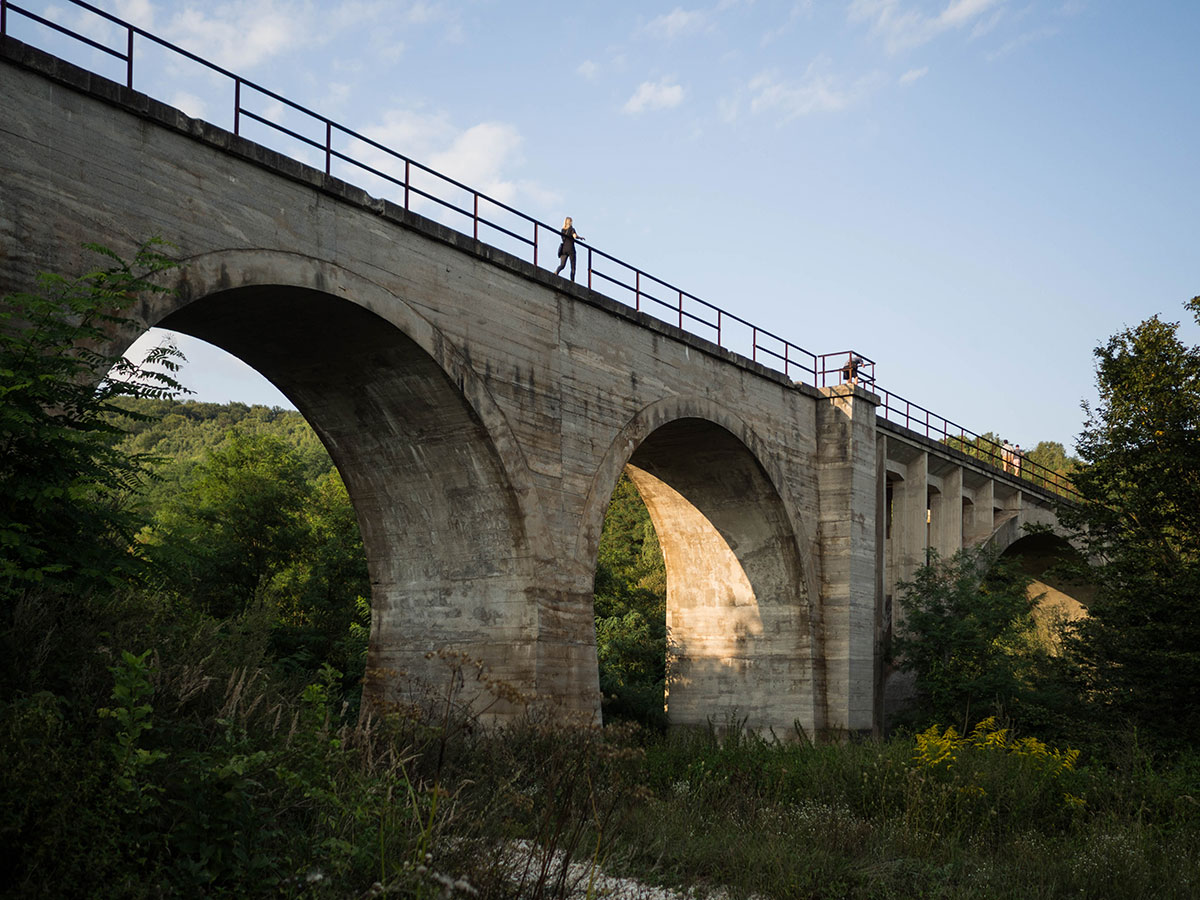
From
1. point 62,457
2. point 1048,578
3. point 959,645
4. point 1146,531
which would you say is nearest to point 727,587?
point 959,645

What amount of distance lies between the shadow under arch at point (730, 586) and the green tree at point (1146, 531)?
19.0ft

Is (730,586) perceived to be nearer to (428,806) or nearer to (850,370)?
(850,370)

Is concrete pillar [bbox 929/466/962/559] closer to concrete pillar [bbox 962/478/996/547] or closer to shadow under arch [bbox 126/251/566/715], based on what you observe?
concrete pillar [bbox 962/478/996/547]

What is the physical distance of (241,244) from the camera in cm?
1327

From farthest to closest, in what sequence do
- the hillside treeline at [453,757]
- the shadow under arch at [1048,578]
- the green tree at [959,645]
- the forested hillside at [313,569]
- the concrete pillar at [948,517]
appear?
1. the shadow under arch at [1048,578]
2. the concrete pillar at [948,517]
3. the forested hillside at [313,569]
4. the green tree at [959,645]
5. the hillside treeline at [453,757]

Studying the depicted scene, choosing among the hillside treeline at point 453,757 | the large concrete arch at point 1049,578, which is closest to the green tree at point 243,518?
the hillside treeline at point 453,757

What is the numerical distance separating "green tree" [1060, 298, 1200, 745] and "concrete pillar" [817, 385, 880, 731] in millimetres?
4601

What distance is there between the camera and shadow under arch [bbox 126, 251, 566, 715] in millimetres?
14883

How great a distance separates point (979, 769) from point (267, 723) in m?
9.60

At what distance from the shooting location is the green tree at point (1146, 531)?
61.4 feet

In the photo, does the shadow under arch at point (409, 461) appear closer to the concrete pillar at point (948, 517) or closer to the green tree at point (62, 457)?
the green tree at point (62, 457)

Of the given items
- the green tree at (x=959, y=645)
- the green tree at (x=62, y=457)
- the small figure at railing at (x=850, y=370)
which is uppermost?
the small figure at railing at (x=850, y=370)

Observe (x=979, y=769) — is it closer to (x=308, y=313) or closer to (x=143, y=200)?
(x=308, y=313)

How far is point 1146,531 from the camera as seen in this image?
Answer: 66.0 ft
